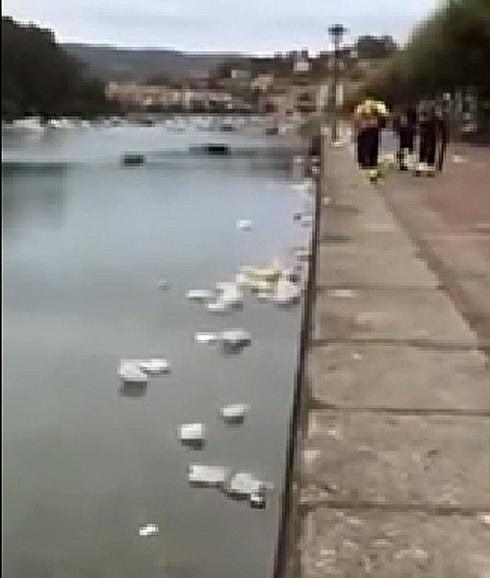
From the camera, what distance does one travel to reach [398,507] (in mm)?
1922

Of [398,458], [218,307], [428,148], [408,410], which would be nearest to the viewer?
[398,458]

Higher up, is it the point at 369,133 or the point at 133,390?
the point at 369,133

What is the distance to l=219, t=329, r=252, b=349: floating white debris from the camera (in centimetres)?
732

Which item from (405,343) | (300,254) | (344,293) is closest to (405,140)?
(300,254)

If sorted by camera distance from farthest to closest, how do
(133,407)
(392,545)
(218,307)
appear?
(218,307)
(133,407)
(392,545)

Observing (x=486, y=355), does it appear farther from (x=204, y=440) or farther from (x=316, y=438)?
(x=204, y=440)

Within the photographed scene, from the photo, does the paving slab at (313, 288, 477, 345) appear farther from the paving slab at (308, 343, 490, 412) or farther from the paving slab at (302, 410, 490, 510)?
the paving slab at (302, 410, 490, 510)

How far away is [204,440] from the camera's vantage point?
5.14m

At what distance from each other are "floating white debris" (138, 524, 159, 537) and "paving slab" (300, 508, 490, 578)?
8.04 ft

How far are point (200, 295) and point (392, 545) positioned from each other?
811 cm

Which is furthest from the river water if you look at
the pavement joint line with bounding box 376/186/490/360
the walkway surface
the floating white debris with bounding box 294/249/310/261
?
the pavement joint line with bounding box 376/186/490/360

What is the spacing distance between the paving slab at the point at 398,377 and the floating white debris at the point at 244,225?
1224 cm

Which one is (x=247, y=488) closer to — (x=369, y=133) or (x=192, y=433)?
(x=192, y=433)

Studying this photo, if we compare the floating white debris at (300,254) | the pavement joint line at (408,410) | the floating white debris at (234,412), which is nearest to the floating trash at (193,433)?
the floating white debris at (234,412)
